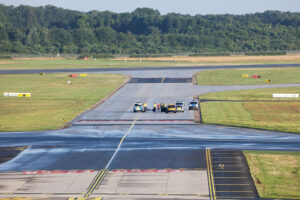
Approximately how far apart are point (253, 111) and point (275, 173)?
43812mm

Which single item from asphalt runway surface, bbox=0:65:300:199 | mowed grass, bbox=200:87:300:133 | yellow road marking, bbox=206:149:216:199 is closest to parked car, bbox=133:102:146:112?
asphalt runway surface, bbox=0:65:300:199

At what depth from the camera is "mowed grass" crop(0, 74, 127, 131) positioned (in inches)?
3248

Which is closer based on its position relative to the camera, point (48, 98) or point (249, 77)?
point (48, 98)

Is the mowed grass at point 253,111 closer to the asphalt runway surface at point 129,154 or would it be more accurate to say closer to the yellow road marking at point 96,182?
the asphalt runway surface at point 129,154

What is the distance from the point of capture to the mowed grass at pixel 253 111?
254 ft

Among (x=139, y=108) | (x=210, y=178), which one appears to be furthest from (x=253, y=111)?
(x=210, y=178)

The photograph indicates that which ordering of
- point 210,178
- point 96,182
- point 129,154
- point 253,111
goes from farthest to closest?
1. point 253,111
2. point 129,154
3. point 210,178
4. point 96,182

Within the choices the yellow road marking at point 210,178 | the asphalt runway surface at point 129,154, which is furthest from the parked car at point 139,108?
the yellow road marking at point 210,178

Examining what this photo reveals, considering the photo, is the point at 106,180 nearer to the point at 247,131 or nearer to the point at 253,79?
the point at 247,131

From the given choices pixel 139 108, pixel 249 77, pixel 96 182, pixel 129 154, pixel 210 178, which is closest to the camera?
pixel 96 182

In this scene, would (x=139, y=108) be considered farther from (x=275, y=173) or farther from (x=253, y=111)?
(x=275, y=173)

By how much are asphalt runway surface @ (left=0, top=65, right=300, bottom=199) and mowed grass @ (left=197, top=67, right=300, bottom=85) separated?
53093 millimetres

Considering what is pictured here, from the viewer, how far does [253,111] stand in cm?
9050

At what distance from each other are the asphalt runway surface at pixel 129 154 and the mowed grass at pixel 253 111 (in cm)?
419
